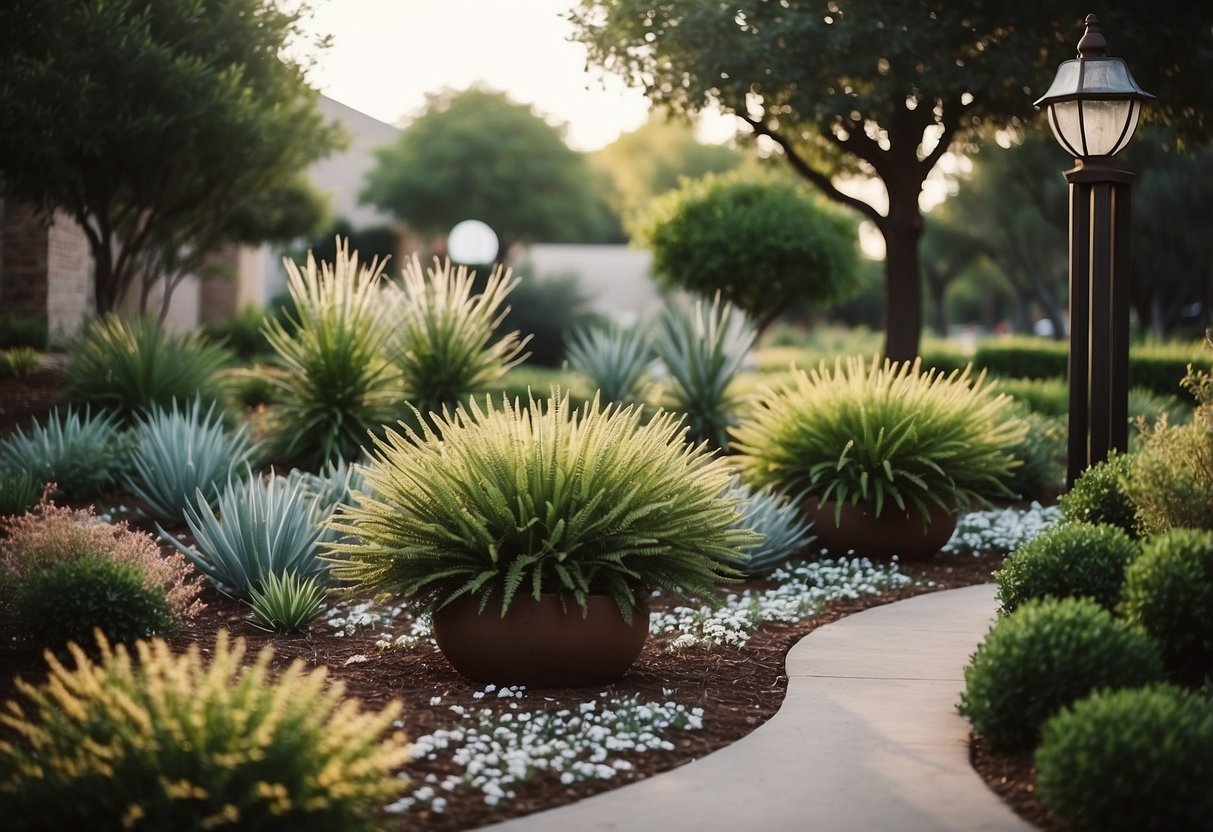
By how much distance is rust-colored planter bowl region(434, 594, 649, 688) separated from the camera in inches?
224

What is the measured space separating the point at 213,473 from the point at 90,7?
20.5 ft

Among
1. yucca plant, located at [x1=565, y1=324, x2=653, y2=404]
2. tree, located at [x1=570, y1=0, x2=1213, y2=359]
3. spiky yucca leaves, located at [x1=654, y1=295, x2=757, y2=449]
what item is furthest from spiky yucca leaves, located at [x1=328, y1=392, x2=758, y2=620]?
tree, located at [x1=570, y1=0, x2=1213, y2=359]

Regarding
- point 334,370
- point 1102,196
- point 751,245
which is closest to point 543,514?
point 1102,196

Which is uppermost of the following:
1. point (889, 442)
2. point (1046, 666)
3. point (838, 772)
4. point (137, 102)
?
point (137, 102)

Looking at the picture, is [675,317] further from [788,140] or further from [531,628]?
[531,628]

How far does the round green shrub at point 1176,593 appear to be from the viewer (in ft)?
16.1

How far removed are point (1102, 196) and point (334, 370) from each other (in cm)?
600

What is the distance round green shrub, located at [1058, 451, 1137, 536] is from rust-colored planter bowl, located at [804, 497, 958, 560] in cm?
214

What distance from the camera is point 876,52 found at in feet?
47.6

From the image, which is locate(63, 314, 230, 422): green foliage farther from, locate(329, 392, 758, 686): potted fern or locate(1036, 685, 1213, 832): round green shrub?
locate(1036, 685, 1213, 832): round green shrub

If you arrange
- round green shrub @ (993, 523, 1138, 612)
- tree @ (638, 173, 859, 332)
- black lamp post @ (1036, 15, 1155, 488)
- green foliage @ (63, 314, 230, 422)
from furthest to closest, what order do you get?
1. tree @ (638, 173, 859, 332)
2. green foliage @ (63, 314, 230, 422)
3. black lamp post @ (1036, 15, 1155, 488)
4. round green shrub @ (993, 523, 1138, 612)

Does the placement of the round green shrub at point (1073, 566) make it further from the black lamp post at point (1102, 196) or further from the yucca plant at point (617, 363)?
the yucca plant at point (617, 363)

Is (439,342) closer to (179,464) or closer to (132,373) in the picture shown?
(179,464)

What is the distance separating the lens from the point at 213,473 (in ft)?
32.0
